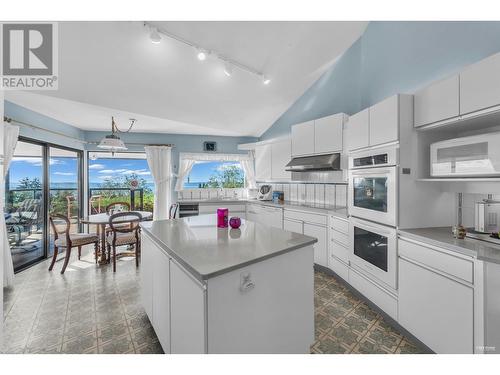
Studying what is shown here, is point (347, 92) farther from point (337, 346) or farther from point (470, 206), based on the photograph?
point (337, 346)

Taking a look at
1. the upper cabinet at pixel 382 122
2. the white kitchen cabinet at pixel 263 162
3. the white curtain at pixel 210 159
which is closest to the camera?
the upper cabinet at pixel 382 122

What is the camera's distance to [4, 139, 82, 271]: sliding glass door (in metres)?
3.34

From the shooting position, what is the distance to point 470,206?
1.95 metres

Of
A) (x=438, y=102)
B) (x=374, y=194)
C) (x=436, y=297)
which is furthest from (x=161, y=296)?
(x=438, y=102)

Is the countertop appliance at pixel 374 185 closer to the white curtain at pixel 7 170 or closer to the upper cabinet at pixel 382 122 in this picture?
the upper cabinet at pixel 382 122

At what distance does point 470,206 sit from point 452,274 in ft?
2.61

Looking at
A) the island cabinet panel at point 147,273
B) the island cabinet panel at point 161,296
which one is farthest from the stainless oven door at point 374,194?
the island cabinet panel at point 147,273

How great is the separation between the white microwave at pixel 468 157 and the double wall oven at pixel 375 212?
0.95ft

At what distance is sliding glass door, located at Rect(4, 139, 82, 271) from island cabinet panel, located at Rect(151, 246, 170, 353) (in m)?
2.83

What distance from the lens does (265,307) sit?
4.32ft

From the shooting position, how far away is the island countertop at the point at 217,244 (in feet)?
3.76

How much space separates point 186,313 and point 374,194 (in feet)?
6.50

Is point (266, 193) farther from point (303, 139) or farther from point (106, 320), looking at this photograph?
point (106, 320)
